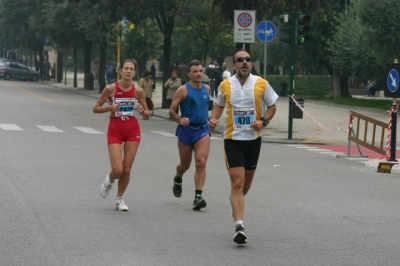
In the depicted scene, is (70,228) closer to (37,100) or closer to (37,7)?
(37,100)

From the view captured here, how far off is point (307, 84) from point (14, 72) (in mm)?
29835

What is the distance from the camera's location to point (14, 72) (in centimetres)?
7494

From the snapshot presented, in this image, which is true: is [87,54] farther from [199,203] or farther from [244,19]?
[199,203]

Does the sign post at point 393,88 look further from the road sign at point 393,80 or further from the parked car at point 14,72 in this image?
the parked car at point 14,72

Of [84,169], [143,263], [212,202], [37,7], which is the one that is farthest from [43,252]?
[37,7]

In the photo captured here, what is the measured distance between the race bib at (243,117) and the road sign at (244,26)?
52.6ft

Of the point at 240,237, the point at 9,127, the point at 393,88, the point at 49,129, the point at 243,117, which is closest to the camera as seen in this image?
the point at 240,237

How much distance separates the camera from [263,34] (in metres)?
25.6

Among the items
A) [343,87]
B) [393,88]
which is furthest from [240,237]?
[343,87]

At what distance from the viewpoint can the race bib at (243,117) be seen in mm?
9484

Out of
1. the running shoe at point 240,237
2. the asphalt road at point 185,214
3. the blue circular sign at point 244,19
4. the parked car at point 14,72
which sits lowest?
the parked car at point 14,72

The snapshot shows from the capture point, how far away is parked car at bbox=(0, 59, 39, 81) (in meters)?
74.8

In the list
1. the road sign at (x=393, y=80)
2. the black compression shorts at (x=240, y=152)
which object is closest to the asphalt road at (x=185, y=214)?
the black compression shorts at (x=240, y=152)

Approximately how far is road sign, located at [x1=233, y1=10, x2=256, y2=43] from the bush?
2679 centimetres
